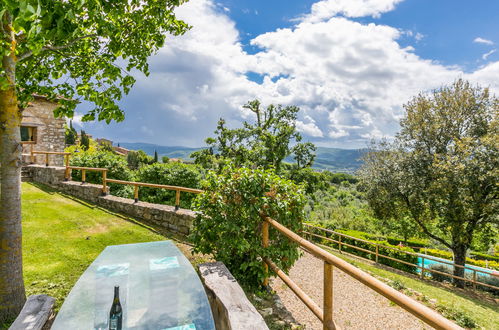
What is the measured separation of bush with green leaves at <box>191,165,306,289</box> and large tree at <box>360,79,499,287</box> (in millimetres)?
9607

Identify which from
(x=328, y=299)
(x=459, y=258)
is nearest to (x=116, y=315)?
(x=328, y=299)

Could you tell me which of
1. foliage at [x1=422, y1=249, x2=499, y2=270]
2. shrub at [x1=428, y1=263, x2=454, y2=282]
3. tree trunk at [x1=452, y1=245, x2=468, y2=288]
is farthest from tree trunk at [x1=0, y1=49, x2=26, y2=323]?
foliage at [x1=422, y1=249, x2=499, y2=270]

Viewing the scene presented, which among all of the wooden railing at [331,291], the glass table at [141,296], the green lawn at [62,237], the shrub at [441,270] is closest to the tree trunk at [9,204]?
the green lawn at [62,237]

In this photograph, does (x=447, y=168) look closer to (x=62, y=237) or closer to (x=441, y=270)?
(x=441, y=270)

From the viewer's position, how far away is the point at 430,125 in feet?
40.4

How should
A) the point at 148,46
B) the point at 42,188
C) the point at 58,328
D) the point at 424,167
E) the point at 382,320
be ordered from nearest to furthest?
1. the point at 58,328
2. the point at 148,46
3. the point at 382,320
4. the point at 42,188
5. the point at 424,167

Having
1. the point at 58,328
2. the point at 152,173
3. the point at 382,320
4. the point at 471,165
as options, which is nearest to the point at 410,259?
the point at 471,165

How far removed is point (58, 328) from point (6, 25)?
325 cm

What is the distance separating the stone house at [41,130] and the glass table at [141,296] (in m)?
15.4

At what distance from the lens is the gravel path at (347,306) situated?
421cm

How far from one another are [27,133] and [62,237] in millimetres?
12711

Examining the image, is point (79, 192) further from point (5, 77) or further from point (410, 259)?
point (410, 259)

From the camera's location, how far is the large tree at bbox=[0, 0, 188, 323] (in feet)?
8.11

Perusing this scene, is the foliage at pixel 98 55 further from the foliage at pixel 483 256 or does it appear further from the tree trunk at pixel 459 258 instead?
the foliage at pixel 483 256
